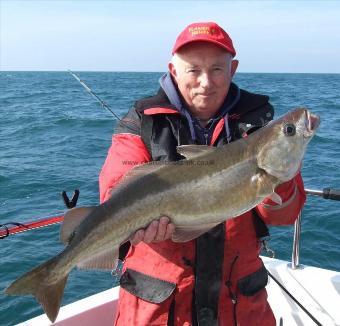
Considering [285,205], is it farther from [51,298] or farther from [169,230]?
[51,298]

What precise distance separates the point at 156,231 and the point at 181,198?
0.31 metres

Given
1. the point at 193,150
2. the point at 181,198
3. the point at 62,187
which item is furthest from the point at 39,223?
the point at 62,187

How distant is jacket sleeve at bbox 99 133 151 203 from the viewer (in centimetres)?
368

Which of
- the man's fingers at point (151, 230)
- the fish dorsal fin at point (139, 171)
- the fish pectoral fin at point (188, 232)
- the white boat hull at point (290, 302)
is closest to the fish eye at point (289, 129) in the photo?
the fish pectoral fin at point (188, 232)

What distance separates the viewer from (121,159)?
12.2 feet

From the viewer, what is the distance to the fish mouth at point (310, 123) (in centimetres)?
349

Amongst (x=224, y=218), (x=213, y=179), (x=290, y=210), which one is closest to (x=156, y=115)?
(x=213, y=179)

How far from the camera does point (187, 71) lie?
12.4ft

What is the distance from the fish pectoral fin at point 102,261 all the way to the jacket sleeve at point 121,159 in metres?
0.42

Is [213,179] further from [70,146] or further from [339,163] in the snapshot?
[70,146]

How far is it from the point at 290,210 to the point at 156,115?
1.31 meters

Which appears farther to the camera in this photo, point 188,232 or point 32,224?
point 32,224

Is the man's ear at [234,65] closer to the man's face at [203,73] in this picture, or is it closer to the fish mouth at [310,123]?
the man's face at [203,73]

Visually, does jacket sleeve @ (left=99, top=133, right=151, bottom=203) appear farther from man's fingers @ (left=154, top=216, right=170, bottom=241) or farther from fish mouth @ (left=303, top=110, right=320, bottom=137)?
fish mouth @ (left=303, top=110, right=320, bottom=137)
